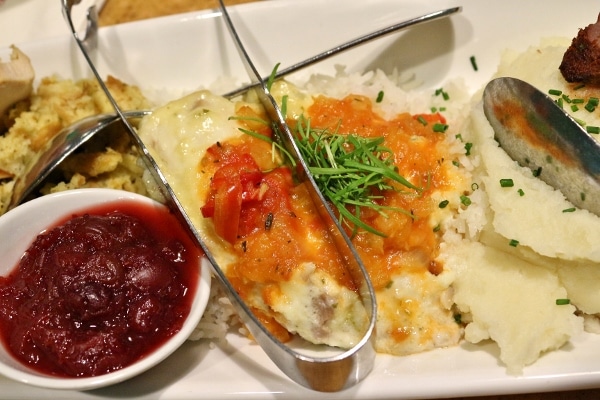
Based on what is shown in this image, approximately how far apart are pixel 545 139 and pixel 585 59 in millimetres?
495

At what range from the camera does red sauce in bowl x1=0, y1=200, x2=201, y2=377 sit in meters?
2.25

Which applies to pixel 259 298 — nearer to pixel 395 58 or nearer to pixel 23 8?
pixel 395 58

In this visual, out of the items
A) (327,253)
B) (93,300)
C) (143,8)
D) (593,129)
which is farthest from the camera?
(143,8)

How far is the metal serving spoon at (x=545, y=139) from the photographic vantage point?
94.8 inches

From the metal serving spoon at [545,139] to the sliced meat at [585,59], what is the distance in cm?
33

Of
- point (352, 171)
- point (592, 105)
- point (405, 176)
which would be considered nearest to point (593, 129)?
point (592, 105)

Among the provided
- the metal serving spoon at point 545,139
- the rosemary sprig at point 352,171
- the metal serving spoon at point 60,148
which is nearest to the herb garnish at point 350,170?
the rosemary sprig at point 352,171

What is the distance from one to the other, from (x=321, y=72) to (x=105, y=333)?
6.99 feet

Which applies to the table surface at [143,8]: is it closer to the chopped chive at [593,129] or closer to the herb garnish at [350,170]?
the herb garnish at [350,170]

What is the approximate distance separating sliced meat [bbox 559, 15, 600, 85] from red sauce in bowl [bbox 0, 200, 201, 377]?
6.73 ft

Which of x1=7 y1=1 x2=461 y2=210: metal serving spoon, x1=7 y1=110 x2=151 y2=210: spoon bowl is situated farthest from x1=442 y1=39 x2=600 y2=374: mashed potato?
x1=7 y1=110 x2=151 y2=210: spoon bowl

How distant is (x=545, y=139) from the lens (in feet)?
8.47

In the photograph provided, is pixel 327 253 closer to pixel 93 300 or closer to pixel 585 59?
pixel 93 300

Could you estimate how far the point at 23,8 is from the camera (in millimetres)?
4172
